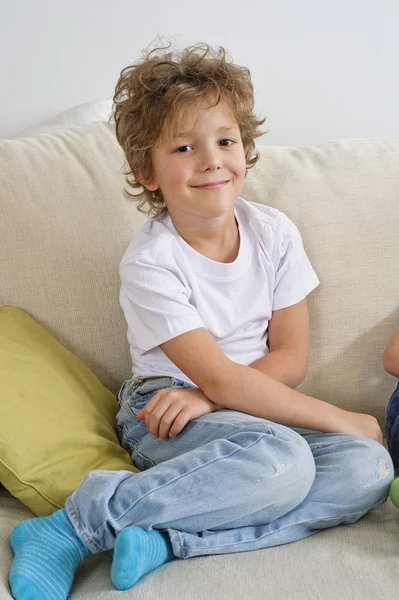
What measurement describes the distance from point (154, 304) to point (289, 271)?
29 centimetres

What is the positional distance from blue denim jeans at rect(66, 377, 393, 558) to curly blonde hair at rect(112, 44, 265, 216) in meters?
0.52

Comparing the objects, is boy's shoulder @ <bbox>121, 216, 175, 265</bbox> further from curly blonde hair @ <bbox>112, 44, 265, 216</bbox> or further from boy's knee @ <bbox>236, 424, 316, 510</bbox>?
boy's knee @ <bbox>236, 424, 316, 510</bbox>

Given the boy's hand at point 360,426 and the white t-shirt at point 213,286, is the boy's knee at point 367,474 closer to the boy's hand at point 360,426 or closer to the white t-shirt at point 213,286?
the boy's hand at point 360,426

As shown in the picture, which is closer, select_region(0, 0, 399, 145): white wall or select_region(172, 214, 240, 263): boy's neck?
select_region(172, 214, 240, 263): boy's neck

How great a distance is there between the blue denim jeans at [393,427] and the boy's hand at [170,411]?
1.10ft

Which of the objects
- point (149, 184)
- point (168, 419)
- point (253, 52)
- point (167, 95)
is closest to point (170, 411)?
point (168, 419)

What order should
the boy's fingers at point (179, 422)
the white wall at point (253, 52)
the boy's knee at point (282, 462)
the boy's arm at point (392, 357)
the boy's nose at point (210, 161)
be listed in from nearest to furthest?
the boy's knee at point (282, 462), the boy's fingers at point (179, 422), the boy's nose at point (210, 161), the boy's arm at point (392, 357), the white wall at point (253, 52)

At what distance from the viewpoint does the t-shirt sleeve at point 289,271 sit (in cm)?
149

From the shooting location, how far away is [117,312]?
5.02 feet

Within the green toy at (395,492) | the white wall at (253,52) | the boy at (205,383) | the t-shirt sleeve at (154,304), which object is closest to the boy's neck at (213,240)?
the boy at (205,383)

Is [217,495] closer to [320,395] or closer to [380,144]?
[320,395]

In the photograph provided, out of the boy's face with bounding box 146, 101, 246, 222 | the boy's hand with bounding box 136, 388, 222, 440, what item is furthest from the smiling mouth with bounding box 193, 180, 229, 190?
the boy's hand with bounding box 136, 388, 222, 440

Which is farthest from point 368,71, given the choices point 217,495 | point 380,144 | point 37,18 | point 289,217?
point 217,495

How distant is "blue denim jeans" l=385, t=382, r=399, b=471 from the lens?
139cm
